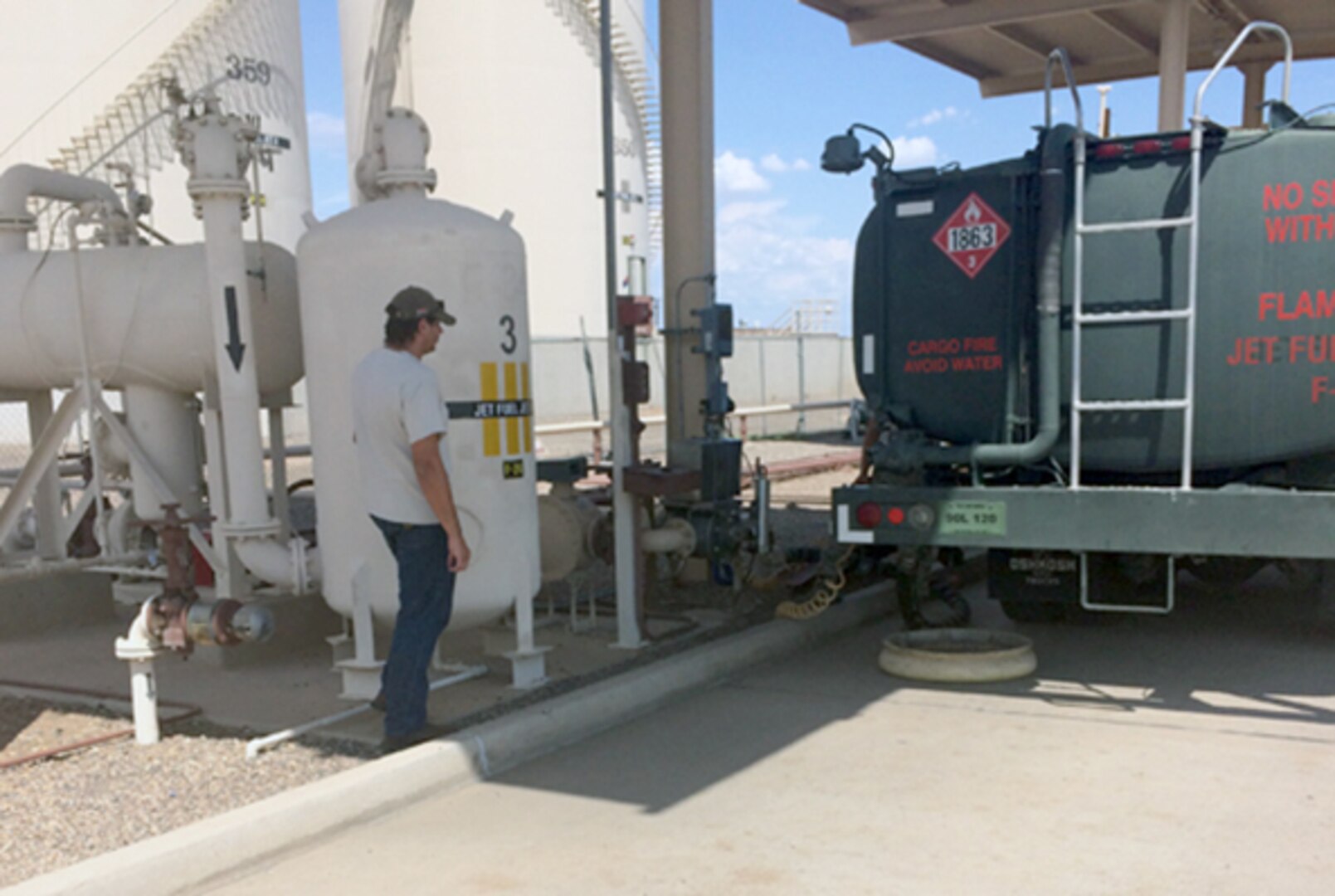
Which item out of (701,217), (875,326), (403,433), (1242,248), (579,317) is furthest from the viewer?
(579,317)

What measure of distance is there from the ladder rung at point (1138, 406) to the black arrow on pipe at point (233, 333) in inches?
163

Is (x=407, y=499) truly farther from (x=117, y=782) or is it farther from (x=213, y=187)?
(x=213, y=187)

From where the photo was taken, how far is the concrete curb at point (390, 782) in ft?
12.0

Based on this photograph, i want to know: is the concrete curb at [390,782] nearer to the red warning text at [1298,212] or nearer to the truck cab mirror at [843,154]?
the truck cab mirror at [843,154]

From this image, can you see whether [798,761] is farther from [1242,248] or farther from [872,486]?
[1242,248]

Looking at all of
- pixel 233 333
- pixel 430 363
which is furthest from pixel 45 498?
pixel 430 363

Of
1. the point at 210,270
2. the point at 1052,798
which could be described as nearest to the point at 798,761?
the point at 1052,798

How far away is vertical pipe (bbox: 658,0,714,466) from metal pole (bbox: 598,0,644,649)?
146 cm

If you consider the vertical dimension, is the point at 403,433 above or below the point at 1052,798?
above

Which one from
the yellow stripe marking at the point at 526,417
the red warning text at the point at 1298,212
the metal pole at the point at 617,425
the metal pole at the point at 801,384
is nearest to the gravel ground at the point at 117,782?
the yellow stripe marking at the point at 526,417

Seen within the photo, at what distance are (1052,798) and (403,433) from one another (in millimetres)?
2990

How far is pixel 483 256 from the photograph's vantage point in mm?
5613

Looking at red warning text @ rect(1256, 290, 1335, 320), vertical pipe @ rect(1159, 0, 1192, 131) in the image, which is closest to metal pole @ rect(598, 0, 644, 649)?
red warning text @ rect(1256, 290, 1335, 320)

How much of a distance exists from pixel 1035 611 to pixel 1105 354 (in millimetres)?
2258
